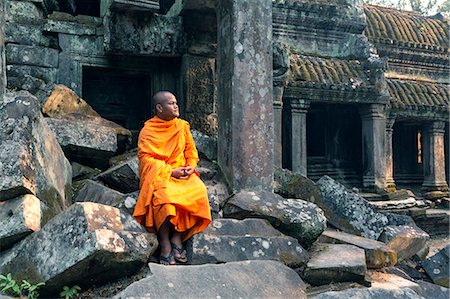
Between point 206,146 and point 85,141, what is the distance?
4.66 ft

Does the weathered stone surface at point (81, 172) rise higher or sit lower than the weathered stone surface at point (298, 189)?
higher

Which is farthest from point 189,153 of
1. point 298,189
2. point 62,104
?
point 62,104

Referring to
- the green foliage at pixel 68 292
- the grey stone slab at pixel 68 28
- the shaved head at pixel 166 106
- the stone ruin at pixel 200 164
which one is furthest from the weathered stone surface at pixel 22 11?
the green foliage at pixel 68 292

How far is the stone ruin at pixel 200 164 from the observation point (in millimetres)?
2922

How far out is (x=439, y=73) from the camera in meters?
12.9

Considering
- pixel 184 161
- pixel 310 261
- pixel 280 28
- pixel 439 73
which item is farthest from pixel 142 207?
pixel 439 73

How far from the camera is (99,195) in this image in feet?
12.7

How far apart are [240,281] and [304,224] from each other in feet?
3.65

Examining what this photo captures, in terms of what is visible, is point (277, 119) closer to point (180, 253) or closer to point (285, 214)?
point (285, 214)

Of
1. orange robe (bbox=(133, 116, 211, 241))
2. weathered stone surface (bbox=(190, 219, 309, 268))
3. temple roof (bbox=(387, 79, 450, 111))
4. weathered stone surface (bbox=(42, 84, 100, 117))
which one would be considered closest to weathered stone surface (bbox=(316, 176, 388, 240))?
weathered stone surface (bbox=(190, 219, 309, 268))

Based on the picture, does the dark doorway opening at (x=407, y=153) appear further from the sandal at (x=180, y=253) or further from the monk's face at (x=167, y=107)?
the sandal at (x=180, y=253)

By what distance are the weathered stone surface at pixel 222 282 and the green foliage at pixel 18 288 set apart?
1.73 feet

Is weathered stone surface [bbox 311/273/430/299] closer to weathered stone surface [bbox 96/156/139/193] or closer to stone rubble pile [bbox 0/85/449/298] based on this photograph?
stone rubble pile [bbox 0/85/449/298]

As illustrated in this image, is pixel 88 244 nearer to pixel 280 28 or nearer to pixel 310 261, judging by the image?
pixel 310 261
